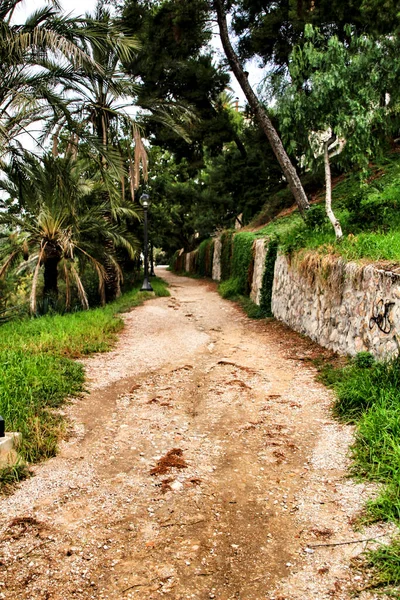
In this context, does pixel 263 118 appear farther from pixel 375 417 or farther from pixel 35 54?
pixel 375 417

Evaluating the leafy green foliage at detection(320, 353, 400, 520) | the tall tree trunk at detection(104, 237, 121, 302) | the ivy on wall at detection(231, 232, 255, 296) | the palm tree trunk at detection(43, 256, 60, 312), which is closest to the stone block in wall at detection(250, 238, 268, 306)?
the ivy on wall at detection(231, 232, 255, 296)

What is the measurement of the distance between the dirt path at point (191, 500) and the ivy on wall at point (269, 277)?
167 inches

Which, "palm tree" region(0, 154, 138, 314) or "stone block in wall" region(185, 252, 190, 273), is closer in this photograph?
"palm tree" region(0, 154, 138, 314)

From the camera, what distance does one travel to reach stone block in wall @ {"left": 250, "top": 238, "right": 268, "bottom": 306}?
10.7 metres

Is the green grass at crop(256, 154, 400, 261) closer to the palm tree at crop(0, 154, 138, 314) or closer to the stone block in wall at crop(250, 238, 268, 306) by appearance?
the stone block in wall at crop(250, 238, 268, 306)

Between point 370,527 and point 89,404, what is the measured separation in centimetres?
317

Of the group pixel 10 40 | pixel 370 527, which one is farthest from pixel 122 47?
pixel 370 527

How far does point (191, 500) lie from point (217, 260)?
1751 cm

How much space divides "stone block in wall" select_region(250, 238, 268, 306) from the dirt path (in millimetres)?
5422

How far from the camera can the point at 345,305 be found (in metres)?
5.70

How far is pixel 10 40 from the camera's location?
6.35m

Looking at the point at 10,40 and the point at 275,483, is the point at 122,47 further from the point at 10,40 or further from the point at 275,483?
the point at 275,483

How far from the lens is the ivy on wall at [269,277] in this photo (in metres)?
9.61

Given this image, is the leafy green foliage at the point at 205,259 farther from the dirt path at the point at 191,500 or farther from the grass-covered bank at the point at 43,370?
the dirt path at the point at 191,500
